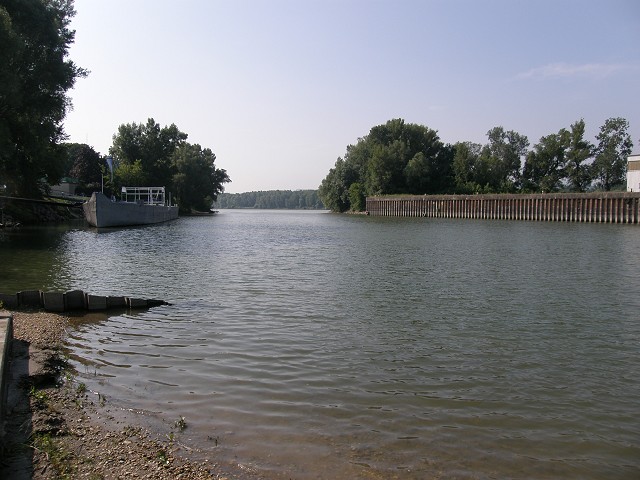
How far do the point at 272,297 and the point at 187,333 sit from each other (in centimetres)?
493

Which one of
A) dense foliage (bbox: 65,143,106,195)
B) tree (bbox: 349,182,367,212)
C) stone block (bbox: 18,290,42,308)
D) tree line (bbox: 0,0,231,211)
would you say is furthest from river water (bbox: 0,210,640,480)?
tree (bbox: 349,182,367,212)

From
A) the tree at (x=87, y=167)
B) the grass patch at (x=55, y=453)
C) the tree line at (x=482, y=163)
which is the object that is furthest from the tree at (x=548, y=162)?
the grass patch at (x=55, y=453)

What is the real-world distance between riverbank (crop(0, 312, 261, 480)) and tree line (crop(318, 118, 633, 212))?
373ft

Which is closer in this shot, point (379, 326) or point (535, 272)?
point (379, 326)

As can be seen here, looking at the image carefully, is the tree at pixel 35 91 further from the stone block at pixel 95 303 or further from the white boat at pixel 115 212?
the stone block at pixel 95 303

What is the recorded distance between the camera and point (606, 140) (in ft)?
347

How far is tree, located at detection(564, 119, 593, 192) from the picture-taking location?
4173 inches

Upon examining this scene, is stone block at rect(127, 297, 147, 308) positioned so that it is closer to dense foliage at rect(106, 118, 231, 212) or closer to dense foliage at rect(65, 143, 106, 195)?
dense foliage at rect(106, 118, 231, 212)

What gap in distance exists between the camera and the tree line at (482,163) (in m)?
106

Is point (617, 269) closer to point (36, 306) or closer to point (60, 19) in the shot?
point (36, 306)

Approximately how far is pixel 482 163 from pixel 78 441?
123950 mm

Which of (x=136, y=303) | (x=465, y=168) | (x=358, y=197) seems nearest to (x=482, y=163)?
(x=465, y=168)

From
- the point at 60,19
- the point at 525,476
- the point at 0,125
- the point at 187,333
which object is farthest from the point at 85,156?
the point at 525,476

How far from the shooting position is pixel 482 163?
12150cm
